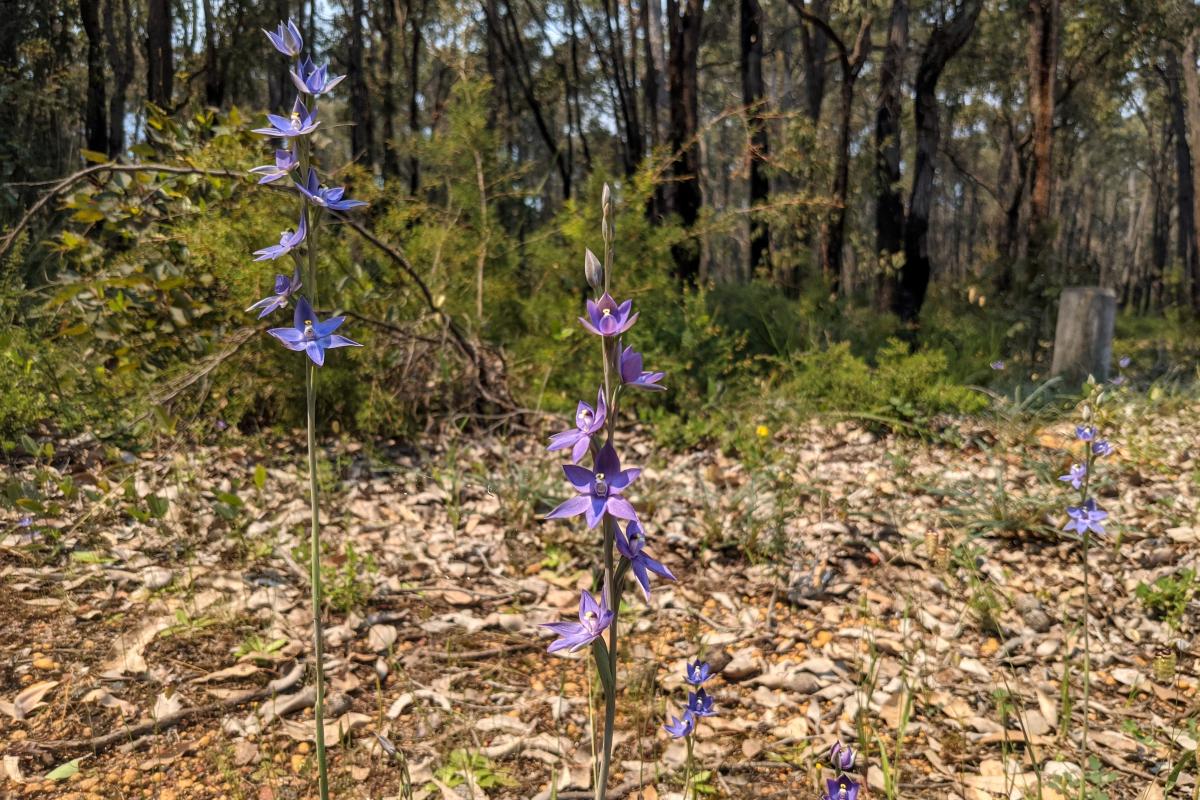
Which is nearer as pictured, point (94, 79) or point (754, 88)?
point (94, 79)

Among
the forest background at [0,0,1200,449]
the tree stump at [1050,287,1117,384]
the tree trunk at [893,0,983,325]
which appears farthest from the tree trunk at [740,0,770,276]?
the tree stump at [1050,287,1117,384]

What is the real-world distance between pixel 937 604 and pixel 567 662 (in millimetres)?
1456

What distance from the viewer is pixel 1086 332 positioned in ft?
20.5

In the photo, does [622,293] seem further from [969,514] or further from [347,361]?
[969,514]

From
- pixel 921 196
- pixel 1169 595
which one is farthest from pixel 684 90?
pixel 1169 595

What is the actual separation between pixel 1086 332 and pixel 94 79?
9.48m

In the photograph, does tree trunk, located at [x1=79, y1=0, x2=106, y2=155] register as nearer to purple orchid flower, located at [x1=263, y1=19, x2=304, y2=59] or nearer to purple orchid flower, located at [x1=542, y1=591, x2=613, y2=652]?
purple orchid flower, located at [x1=263, y1=19, x2=304, y2=59]

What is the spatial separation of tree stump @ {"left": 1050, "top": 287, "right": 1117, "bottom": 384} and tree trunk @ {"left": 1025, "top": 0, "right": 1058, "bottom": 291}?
206 cm

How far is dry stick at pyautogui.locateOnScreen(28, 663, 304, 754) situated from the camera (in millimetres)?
2088

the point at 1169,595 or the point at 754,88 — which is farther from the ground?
the point at 754,88

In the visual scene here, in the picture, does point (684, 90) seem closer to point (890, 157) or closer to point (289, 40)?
point (890, 157)

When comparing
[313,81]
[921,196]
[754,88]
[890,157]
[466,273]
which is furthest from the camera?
[754,88]

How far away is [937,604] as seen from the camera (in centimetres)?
314

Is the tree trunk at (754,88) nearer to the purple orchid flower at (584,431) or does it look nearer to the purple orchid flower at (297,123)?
the purple orchid flower at (297,123)
